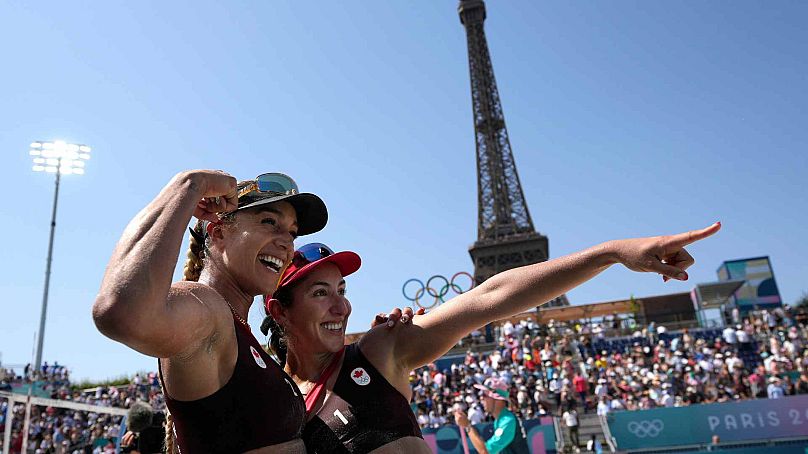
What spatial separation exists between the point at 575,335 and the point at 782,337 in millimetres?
8111

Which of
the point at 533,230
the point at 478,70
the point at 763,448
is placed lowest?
the point at 763,448

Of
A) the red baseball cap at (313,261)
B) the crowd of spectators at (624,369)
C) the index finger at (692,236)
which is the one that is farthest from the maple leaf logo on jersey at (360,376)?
the crowd of spectators at (624,369)

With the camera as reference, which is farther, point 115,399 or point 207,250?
point 115,399

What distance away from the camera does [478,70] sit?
61.0 m

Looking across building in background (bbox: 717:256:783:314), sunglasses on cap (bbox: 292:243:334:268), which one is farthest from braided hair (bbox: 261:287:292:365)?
building in background (bbox: 717:256:783:314)

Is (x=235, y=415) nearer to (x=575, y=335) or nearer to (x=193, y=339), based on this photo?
(x=193, y=339)

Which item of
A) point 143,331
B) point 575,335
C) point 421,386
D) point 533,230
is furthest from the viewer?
point 533,230

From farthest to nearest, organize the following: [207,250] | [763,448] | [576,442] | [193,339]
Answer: [576,442], [763,448], [207,250], [193,339]

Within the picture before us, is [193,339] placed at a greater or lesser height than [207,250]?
lesser

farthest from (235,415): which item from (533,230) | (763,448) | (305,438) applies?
(533,230)

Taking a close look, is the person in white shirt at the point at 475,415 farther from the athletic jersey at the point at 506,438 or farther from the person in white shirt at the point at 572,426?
the athletic jersey at the point at 506,438

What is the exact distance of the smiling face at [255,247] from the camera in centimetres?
220

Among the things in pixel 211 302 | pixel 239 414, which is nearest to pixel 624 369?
pixel 239 414

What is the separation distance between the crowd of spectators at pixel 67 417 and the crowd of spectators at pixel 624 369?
1165 centimetres
